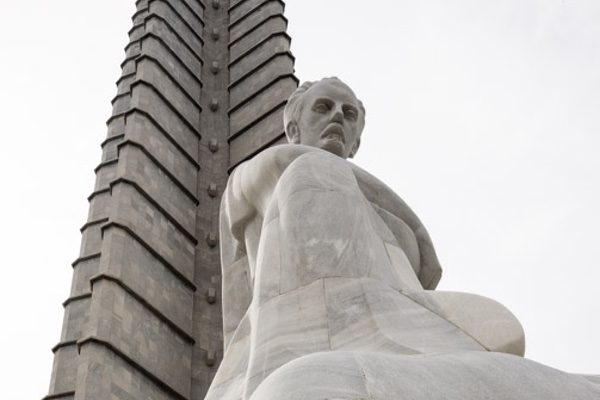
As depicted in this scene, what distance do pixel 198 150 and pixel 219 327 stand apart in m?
4.49

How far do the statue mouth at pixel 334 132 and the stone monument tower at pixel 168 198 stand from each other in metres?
3.83

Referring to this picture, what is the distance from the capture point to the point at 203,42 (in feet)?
65.8

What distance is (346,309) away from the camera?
434 cm

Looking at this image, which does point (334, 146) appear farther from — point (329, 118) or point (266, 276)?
point (266, 276)

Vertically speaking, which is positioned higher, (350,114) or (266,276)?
(350,114)

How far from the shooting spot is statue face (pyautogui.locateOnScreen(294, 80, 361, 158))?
6527 mm

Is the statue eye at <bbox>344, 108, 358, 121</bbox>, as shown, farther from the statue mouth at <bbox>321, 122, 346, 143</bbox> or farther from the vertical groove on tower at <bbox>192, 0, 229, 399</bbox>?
the vertical groove on tower at <bbox>192, 0, 229, 399</bbox>

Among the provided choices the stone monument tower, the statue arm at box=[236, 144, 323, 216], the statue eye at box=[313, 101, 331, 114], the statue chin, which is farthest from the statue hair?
the stone monument tower

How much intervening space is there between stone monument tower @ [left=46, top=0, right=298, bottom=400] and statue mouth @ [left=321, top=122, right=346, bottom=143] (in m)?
3.83

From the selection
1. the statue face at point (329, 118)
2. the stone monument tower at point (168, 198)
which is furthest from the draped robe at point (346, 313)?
the stone monument tower at point (168, 198)

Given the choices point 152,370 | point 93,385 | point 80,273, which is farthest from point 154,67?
point 93,385

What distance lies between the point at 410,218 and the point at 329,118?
3.38 ft

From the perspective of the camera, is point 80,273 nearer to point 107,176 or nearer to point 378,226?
point 107,176

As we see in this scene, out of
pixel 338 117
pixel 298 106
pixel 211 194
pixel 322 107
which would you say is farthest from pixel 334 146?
pixel 211 194
